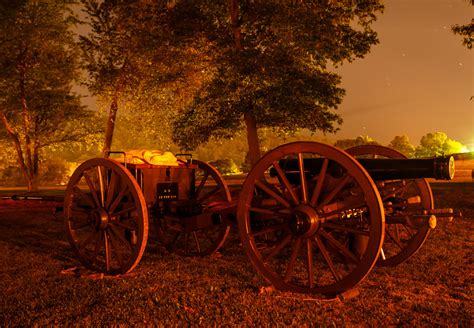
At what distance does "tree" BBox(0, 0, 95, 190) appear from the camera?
19594 mm

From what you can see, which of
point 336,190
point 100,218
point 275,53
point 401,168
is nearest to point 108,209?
point 100,218

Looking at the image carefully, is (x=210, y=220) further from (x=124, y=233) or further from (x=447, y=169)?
(x=447, y=169)

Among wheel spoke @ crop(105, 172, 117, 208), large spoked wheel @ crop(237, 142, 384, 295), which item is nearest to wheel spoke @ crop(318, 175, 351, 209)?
large spoked wheel @ crop(237, 142, 384, 295)

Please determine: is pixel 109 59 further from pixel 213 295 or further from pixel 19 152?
pixel 213 295

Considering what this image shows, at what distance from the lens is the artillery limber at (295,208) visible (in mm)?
4176

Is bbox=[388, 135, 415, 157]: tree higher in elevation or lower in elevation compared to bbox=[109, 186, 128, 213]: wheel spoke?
higher

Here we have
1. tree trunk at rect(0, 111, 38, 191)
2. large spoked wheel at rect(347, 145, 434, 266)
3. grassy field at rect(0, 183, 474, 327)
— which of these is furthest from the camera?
tree trunk at rect(0, 111, 38, 191)

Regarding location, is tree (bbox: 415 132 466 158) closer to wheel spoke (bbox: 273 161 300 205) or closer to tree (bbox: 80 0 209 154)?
tree (bbox: 80 0 209 154)

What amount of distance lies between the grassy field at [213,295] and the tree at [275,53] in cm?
867

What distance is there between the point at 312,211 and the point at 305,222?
132 mm

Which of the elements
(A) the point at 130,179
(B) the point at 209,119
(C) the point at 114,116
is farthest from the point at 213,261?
(C) the point at 114,116

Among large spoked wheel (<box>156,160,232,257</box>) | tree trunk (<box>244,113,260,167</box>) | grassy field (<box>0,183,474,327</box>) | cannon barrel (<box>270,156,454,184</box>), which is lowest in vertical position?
grassy field (<box>0,183,474,327</box>)

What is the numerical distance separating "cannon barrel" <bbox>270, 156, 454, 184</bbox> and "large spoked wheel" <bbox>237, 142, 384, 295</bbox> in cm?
2

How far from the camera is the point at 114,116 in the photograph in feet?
64.5
